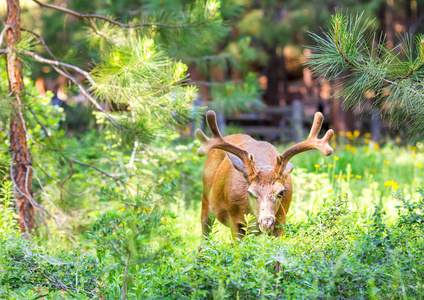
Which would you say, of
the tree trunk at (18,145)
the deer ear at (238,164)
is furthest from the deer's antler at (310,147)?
the tree trunk at (18,145)

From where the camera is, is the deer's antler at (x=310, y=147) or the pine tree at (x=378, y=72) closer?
the pine tree at (x=378, y=72)

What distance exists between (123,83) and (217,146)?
3.52 ft

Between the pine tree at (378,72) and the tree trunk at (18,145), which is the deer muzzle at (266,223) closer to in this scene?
the pine tree at (378,72)

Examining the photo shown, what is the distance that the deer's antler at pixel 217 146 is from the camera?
3.86m

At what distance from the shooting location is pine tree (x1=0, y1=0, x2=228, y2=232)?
4.21 m

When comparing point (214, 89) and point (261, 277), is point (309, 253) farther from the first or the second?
point (214, 89)

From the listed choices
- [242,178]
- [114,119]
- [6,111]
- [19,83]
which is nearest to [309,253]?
[242,178]

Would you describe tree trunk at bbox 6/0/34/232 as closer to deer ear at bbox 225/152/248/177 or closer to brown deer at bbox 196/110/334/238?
Result: brown deer at bbox 196/110/334/238

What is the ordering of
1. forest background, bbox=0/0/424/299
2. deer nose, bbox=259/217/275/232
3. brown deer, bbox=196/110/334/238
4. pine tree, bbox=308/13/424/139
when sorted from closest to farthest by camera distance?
forest background, bbox=0/0/424/299 → pine tree, bbox=308/13/424/139 → deer nose, bbox=259/217/275/232 → brown deer, bbox=196/110/334/238

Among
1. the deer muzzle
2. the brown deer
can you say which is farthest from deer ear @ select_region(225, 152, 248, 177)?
the deer muzzle

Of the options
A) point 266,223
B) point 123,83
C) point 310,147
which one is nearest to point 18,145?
point 123,83

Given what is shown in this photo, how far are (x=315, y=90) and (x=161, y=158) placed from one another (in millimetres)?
13740

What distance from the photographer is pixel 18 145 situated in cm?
478

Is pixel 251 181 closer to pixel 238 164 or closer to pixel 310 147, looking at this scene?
pixel 238 164
